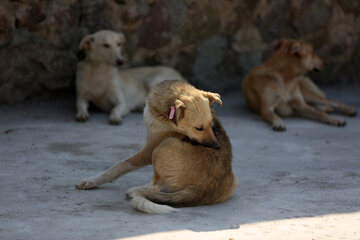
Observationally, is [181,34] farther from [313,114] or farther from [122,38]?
[313,114]

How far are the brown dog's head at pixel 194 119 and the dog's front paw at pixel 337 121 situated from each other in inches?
148

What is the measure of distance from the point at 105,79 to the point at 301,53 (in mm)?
2786

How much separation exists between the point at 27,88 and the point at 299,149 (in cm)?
371

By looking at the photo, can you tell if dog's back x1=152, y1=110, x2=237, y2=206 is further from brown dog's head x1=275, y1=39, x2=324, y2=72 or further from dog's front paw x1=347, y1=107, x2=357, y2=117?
dog's front paw x1=347, y1=107, x2=357, y2=117

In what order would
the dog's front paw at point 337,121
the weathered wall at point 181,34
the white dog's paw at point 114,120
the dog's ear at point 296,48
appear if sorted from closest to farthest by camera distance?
1. the white dog's paw at point 114,120
2. the weathered wall at point 181,34
3. the dog's front paw at point 337,121
4. the dog's ear at point 296,48

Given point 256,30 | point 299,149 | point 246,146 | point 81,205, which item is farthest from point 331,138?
point 81,205

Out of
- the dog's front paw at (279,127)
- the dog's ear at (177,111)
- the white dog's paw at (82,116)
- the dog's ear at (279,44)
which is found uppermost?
the dog's ear at (177,111)

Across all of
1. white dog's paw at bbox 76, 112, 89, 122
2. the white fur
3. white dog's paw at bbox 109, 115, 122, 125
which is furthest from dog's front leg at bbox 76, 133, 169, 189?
white dog's paw at bbox 76, 112, 89, 122

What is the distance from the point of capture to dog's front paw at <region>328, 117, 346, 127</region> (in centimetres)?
751

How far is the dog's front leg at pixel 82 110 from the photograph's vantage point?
714 cm

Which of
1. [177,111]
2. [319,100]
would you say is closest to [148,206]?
[177,111]

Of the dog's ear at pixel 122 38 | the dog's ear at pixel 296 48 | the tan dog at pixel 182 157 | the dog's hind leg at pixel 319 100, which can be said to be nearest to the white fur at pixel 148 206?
the tan dog at pixel 182 157

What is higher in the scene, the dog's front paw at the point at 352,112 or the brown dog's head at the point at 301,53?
the brown dog's head at the point at 301,53

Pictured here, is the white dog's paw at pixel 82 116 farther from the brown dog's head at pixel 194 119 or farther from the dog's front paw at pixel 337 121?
A: the dog's front paw at pixel 337 121
